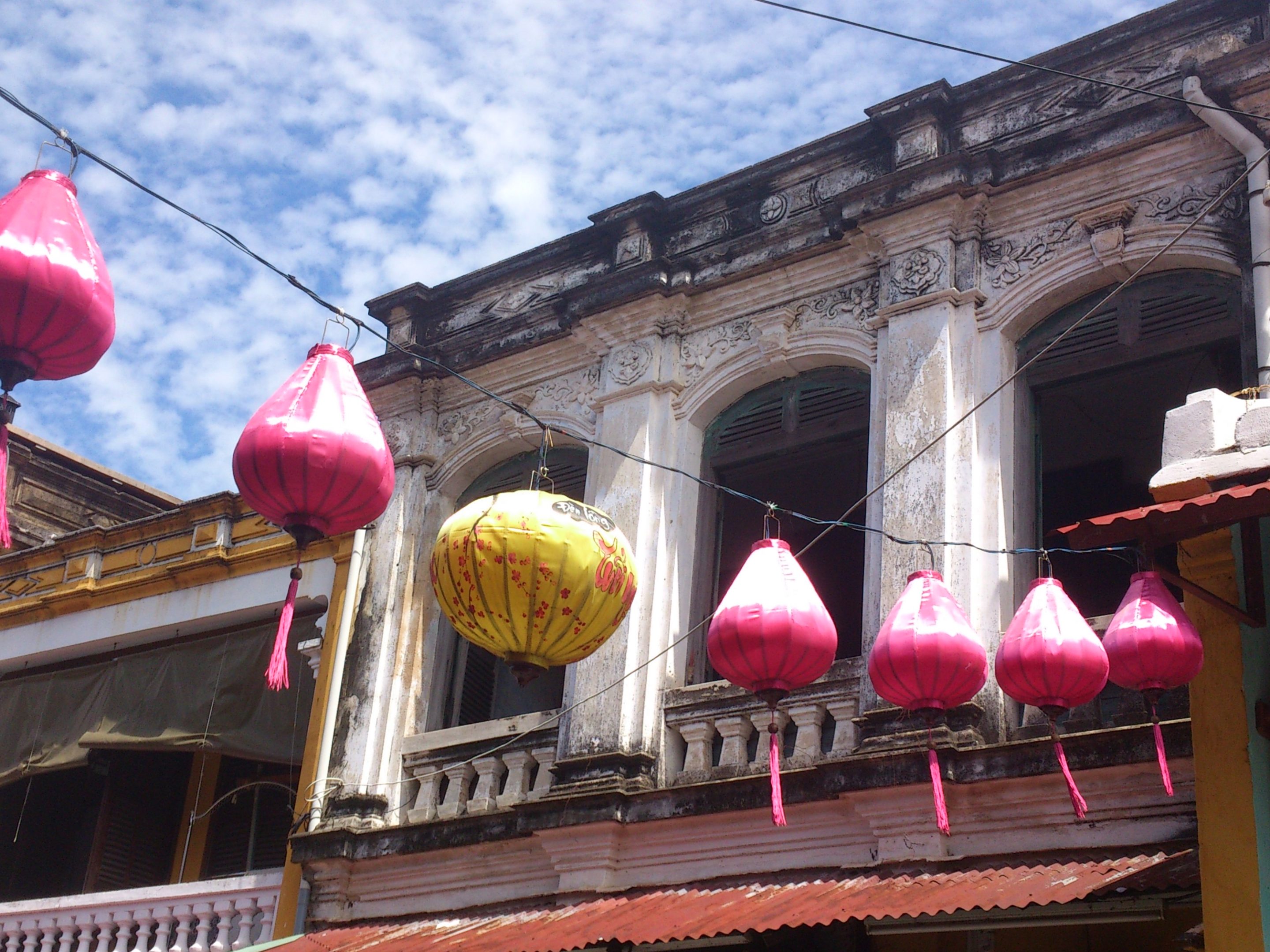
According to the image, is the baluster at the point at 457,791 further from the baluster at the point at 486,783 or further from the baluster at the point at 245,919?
the baluster at the point at 245,919

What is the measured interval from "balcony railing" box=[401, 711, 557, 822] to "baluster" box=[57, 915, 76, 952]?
9.96ft

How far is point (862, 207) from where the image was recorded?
902 centimetres

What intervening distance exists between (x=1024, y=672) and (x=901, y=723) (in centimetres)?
150

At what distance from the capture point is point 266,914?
9727mm

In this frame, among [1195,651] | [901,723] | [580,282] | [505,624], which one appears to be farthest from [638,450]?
[1195,651]

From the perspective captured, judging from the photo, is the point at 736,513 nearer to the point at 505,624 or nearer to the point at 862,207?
the point at 862,207

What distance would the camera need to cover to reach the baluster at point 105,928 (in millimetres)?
10391

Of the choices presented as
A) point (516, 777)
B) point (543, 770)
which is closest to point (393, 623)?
point (516, 777)

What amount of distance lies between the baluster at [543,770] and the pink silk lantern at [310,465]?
3770 millimetres

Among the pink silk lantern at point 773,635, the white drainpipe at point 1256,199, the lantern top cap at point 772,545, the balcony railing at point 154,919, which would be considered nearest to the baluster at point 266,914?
the balcony railing at point 154,919

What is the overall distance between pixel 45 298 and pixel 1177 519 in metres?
3.97

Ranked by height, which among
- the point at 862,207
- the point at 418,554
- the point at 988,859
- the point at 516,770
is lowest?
the point at 988,859

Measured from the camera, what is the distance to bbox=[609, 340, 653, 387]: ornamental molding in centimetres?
980

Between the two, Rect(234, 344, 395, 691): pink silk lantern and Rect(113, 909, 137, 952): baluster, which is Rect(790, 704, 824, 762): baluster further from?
Rect(113, 909, 137, 952): baluster
